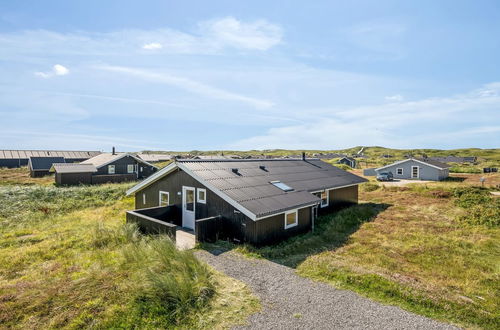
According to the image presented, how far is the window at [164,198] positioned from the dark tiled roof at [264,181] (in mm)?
2869

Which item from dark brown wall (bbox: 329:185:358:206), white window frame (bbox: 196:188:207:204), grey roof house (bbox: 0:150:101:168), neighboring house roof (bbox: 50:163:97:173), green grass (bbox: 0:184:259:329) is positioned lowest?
green grass (bbox: 0:184:259:329)

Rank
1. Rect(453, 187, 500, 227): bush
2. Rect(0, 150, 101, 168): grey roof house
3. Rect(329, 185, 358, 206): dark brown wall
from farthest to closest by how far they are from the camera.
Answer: Rect(0, 150, 101, 168): grey roof house < Rect(329, 185, 358, 206): dark brown wall < Rect(453, 187, 500, 227): bush

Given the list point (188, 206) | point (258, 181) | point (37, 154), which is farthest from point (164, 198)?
point (37, 154)

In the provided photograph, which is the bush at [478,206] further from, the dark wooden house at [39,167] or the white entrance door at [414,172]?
the dark wooden house at [39,167]

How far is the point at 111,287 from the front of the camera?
805 centimetres

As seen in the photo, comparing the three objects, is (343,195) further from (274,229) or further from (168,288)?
(168,288)

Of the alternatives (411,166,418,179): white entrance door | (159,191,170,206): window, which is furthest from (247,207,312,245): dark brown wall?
(411,166,418,179): white entrance door

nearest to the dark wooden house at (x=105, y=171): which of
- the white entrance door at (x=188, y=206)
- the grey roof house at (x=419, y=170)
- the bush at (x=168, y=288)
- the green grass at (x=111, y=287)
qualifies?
the green grass at (x=111, y=287)

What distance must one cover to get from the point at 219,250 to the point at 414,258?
28.0ft

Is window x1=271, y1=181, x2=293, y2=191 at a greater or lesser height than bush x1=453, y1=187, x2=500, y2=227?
greater

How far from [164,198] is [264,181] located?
21.7 ft

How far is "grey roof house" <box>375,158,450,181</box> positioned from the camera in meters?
43.1

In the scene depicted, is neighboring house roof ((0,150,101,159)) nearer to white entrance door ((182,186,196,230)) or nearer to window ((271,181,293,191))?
white entrance door ((182,186,196,230))

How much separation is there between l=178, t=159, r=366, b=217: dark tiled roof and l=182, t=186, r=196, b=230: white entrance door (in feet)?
4.73
